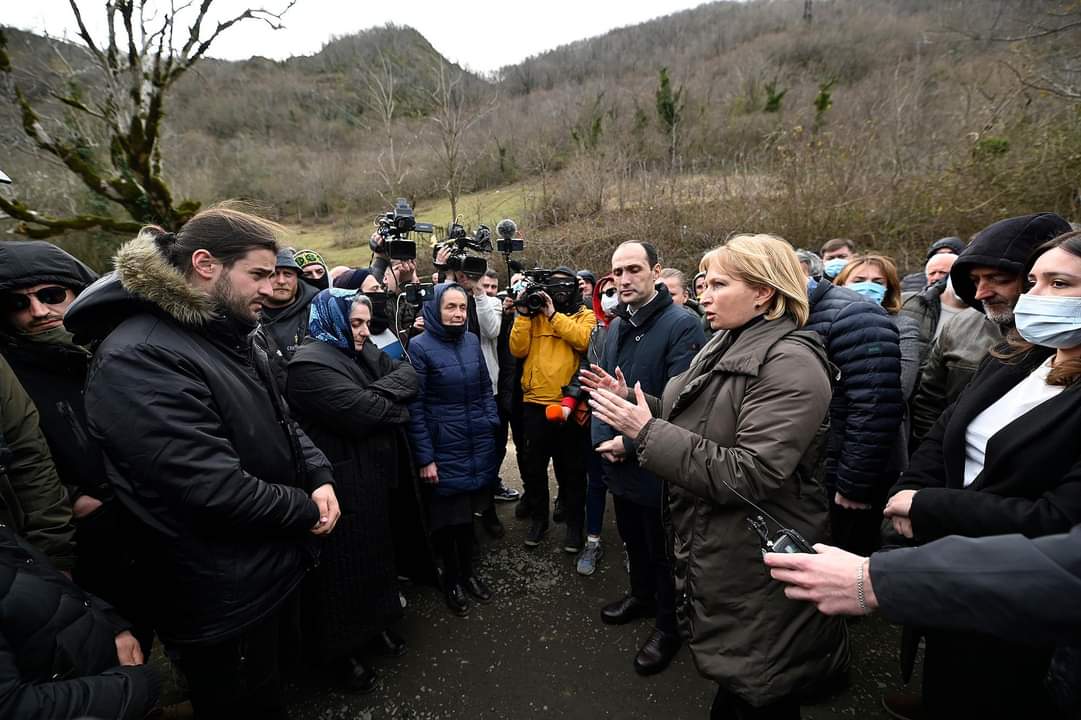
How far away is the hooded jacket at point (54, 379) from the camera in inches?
70.9

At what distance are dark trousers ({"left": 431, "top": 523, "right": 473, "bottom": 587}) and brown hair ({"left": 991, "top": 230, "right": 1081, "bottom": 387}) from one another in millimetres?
2621

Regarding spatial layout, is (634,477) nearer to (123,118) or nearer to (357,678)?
(357,678)

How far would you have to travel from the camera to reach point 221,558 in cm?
158

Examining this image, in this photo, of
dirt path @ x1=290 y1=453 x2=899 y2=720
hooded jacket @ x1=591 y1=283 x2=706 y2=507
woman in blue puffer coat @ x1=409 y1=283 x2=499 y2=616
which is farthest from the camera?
woman in blue puffer coat @ x1=409 y1=283 x2=499 y2=616

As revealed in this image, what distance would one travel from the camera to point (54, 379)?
6.16 ft

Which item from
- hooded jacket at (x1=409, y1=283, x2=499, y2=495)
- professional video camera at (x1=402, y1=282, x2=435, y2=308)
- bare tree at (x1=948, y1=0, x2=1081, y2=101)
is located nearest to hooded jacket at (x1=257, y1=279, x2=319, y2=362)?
professional video camera at (x1=402, y1=282, x2=435, y2=308)

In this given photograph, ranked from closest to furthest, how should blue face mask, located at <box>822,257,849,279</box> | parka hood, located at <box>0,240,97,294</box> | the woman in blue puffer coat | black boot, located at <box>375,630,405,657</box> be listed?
parka hood, located at <box>0,240,97,294</box>, black boot, located at <box>375,630,405,657</box>, the woman in blue puffer coat, blue face mask, located at <box>822,257,849,279</box>

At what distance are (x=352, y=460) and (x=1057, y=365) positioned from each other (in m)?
2.61

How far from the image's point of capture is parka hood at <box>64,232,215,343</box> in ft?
4.92

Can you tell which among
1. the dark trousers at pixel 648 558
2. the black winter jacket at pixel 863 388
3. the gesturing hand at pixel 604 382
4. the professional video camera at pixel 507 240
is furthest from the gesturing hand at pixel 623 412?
the professional video camera at pixel 507 240

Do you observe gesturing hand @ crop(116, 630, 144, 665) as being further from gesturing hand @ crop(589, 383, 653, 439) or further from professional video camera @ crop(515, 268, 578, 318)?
professional video camera @ crop(515, 268, 578, 318)

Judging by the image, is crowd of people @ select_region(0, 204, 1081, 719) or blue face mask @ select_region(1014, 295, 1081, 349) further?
blue face mask @ select_region(1014, 295, 1081, 349)

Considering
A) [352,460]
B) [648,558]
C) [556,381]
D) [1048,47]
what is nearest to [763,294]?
[648,558]

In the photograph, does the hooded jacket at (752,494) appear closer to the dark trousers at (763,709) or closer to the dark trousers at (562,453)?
the dark trousers at (763,709)
